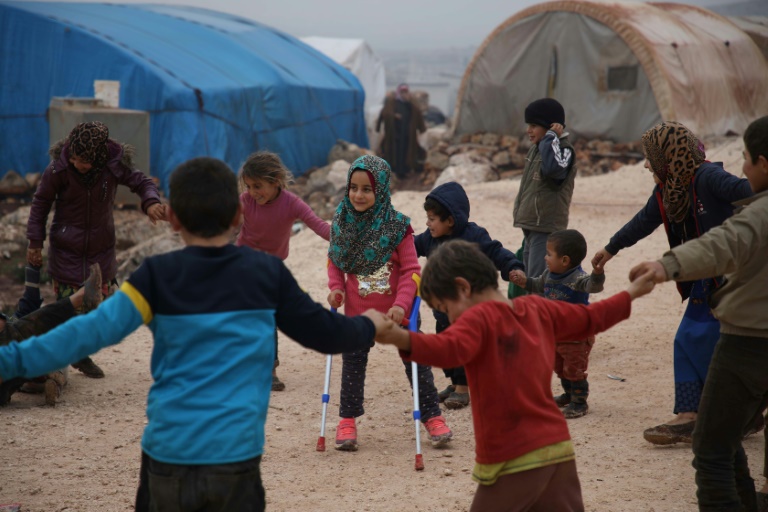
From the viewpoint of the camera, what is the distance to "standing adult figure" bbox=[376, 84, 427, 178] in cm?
2138

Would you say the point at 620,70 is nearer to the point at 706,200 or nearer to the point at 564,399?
the point at 564,399

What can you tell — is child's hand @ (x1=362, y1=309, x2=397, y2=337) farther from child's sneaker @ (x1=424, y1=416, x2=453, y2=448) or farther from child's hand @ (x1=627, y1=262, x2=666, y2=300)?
child's sneaker @ (x1=424, y1=416, x2=453, y2=448)

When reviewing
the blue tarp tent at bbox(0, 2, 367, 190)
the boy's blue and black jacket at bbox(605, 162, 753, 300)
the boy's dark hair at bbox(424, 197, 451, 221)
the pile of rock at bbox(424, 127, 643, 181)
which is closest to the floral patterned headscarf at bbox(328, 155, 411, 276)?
the boy's dark hair at bbox(424, 197, 451, 221)

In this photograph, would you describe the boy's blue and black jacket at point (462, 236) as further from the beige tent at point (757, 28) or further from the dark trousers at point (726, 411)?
the beige tent at point (757, 28)

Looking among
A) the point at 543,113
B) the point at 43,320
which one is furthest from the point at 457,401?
the point at 43,320

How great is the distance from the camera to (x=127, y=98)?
17.4 meters

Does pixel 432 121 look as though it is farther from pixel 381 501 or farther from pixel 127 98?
pixel 381 501

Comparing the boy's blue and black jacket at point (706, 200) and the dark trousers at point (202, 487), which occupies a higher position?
the boy's blue and black jacket at point (706, 200)

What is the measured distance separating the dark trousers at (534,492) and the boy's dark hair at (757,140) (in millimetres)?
1482

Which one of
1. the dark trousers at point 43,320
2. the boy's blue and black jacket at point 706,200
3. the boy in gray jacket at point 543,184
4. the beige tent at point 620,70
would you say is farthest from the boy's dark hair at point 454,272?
the beige tent at point 620,70

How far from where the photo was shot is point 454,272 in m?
3.03

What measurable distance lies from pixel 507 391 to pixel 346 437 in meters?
2.40

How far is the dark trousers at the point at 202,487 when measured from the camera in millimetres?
2689

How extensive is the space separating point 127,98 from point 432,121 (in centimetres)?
1478
